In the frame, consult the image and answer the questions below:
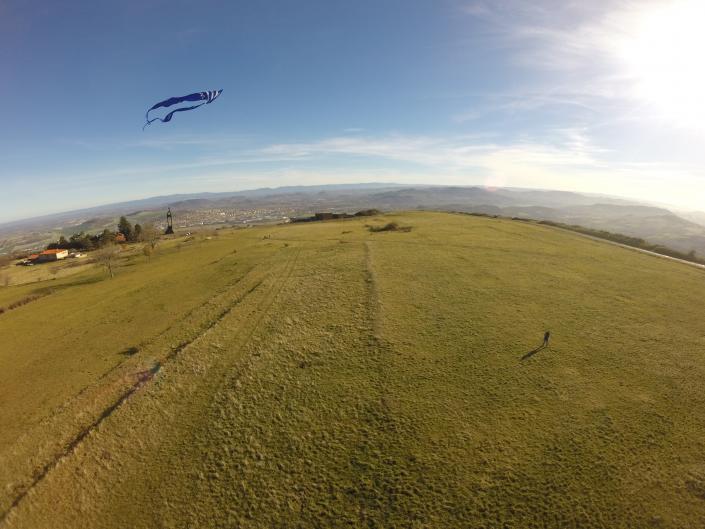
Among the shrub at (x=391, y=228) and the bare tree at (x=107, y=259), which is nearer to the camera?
the bare tree at (x=107, y=259)

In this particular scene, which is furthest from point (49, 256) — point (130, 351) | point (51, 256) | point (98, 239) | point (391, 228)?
point (391, 228)

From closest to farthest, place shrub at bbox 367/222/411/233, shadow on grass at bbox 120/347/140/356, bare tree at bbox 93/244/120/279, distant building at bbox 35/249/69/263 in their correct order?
shadow on grass at bbox 120/347/140/356 < bare tree at bbox 93/244/120/279 < shrub at bbox 367/222/411/233 < distant building at bbox 35/249/69/263

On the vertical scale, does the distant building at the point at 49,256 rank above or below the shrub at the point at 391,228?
below

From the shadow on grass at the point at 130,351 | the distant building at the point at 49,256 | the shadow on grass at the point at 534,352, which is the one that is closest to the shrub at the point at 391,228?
the shadow on grass at the point at 534,352

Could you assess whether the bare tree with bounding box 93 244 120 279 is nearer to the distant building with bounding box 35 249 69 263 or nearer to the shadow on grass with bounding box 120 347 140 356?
the distant building with bounding box 35 249 69 263

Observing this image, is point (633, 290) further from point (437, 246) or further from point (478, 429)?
point (478, 429)

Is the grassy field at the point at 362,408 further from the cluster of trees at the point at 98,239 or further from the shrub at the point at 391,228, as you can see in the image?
the cluster of trees at the point at 98,239

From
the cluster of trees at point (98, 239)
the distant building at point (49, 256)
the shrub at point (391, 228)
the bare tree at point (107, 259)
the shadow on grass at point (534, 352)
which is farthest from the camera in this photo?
the cluster of trees at point (98, 239)

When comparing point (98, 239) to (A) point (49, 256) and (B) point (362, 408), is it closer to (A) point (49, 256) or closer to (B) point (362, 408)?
(A) point (49, 256)

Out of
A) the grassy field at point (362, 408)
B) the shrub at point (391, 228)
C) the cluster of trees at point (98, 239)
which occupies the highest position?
the shrub at point (391, 228)

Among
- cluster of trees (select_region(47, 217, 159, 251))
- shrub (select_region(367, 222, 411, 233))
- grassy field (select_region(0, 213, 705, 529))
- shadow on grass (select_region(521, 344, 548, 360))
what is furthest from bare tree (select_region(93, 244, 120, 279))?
shadow on grass (select_region(521, 344, 548, 360))

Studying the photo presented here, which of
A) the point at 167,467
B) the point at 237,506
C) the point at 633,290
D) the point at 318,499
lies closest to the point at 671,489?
the point at 318,499
